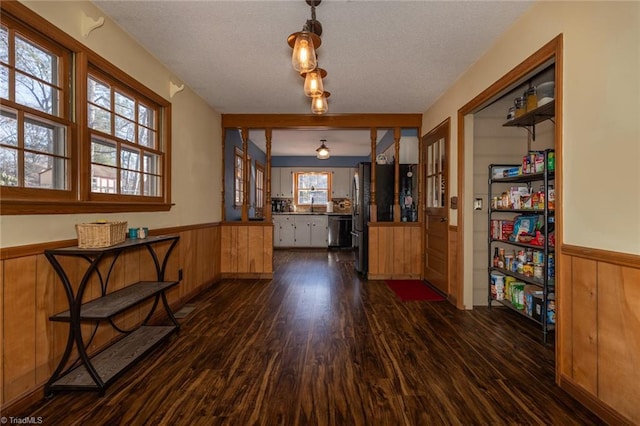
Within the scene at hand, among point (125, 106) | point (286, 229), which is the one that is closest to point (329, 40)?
point (125, 106)

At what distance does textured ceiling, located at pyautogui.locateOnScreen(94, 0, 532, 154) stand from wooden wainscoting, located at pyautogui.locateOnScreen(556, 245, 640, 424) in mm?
1769

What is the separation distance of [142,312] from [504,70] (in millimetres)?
3630

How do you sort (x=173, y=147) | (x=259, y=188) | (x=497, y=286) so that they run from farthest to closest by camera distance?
(x=259, y=188), (x=173, y=147), (x=497, y=286)

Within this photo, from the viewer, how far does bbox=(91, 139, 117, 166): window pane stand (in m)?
2.22

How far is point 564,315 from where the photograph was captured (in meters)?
1.86

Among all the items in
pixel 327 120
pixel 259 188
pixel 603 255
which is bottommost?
pixel 603 255

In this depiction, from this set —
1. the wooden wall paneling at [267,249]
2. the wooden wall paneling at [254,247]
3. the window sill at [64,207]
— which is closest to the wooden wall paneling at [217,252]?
the wooden wall paneling at [254,247]

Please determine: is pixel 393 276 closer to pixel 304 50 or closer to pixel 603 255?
pixel 603 255

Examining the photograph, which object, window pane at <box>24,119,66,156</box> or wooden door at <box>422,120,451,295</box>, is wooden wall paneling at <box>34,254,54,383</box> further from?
wooden door at <box>422,120,451,295</box>

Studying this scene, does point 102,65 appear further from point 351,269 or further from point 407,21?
point 351,269

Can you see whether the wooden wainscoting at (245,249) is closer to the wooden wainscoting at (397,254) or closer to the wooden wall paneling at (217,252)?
Answer: the wooden wall paneling at (217,252)

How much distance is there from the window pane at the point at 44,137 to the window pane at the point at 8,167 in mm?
103

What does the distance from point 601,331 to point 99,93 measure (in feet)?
11.3

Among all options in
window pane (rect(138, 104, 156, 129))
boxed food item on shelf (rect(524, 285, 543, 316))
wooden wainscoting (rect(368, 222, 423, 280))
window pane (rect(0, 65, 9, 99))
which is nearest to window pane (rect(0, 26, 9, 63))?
window pane (rect(0, 65, 9, 99))
